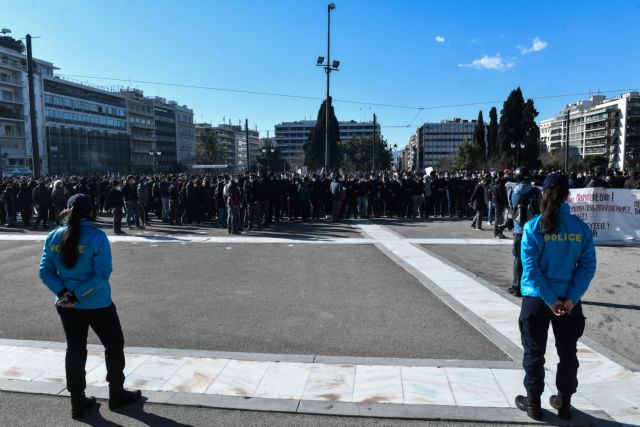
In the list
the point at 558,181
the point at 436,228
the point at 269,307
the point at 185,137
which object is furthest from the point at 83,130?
the point at 558,181

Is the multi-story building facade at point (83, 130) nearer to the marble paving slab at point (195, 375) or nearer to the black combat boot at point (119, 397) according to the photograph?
the marble paving slab at point (195, 375)

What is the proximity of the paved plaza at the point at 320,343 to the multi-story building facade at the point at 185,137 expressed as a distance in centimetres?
13557

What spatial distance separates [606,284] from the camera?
336 inches

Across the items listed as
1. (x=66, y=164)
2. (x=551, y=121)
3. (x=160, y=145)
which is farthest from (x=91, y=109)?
(x=551, y=121)

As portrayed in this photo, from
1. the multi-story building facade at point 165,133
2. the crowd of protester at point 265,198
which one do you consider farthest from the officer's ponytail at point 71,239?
the multi-story building facade at point 165,133

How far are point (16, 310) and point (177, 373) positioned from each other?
147 inches

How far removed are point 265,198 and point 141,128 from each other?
115 meters

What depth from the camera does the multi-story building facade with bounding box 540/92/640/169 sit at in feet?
419

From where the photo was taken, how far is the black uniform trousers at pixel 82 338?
156 inches

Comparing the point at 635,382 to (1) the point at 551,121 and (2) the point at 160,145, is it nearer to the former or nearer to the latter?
(2) the point at 160,145

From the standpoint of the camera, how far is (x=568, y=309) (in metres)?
3.55

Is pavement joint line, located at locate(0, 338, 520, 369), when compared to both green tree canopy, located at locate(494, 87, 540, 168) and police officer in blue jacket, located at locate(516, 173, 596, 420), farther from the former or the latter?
green tree canopy, located at locate(494, 87, 540, 168)

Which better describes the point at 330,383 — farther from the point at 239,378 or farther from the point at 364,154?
the point at 364,154

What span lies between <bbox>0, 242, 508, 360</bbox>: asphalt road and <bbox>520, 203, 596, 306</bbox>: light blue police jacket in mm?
1795
